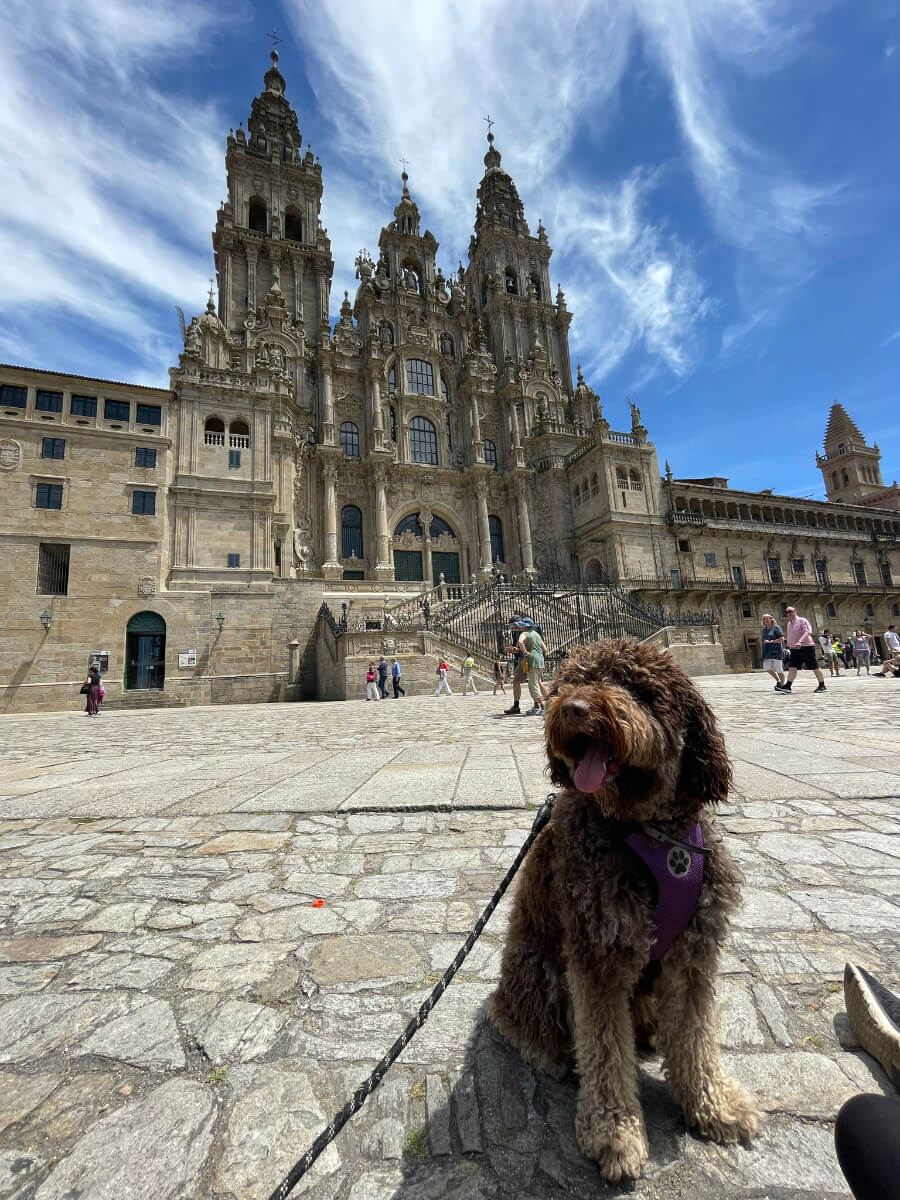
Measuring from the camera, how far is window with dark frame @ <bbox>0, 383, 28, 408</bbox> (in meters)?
20.2

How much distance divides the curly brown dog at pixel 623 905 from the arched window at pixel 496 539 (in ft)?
106

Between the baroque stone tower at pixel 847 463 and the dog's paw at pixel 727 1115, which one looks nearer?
the dog's paw at pixel 727 1115

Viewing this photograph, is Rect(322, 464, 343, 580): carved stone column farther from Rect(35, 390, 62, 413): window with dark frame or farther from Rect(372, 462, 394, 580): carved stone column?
Rect(35, 390, 62, 413): window with dark frame

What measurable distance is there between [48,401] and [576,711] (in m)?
26.5

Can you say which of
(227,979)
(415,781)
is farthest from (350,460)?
(227,979)

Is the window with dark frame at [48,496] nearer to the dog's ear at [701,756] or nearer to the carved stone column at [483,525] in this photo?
the carved stone column at [483,525]

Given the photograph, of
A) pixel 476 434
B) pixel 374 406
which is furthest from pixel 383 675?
pixel 476 434

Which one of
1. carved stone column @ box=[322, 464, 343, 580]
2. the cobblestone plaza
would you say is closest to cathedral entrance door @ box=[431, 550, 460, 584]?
carved stone column @ box=[322, 464, 343, 580]

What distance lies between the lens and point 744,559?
111ft

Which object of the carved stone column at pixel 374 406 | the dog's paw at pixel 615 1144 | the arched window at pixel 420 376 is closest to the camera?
the dog's paw at pixel 615 1144

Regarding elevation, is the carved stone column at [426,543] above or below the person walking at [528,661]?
above

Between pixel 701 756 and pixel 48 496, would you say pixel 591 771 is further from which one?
pixel 48 496

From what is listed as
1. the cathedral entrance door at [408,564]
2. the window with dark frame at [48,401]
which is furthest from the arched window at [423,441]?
the window with dark frame at [48,401]

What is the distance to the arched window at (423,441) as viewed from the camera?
33.7m
